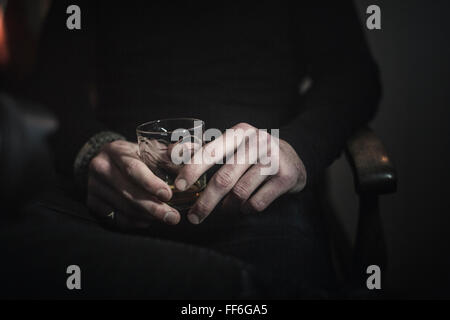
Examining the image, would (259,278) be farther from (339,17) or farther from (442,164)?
(442,164)

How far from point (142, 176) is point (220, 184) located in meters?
0.14

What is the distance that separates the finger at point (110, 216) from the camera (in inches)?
27.0

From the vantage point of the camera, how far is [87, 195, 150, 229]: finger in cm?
69

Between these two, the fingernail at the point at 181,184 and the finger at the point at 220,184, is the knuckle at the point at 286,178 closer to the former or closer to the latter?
the finger at the point at 220,184

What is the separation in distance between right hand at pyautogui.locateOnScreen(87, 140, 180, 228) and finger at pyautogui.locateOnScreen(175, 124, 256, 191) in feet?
0.12

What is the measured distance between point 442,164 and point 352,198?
0.37 meters

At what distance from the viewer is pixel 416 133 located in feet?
4.21

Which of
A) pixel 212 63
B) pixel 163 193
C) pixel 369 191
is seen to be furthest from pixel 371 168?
pixel 212 63

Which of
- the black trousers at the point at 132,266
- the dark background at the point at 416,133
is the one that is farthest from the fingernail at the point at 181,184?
the dark background at the point at 416,133

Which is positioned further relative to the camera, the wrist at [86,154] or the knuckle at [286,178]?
the wrist at [86,154]

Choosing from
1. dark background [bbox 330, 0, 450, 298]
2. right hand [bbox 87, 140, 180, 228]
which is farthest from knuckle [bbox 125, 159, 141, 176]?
dark background [bbox 330, 0, 450, 298]

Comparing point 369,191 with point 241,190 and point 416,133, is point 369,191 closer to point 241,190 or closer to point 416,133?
point 241,190
